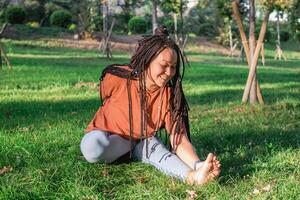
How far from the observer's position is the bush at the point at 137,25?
39.1m

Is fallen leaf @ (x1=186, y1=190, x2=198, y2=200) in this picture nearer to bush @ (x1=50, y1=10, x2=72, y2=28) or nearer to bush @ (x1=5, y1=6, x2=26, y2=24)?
bush @ (x1=5, y1=6, x2=26, y2=24)

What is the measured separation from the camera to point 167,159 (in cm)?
432

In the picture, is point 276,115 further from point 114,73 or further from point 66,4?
point 66,4

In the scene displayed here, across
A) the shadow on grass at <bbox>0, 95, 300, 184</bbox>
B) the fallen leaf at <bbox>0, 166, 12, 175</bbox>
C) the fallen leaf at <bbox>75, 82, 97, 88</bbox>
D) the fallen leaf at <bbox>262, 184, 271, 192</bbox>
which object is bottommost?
the fallen leaf at <bbox>75, 82, 97, 88</bbox>

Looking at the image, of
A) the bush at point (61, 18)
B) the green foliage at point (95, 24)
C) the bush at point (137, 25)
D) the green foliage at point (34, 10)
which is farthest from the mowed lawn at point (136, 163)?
the bush at point (137, 25)

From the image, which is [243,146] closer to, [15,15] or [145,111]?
[145,111]

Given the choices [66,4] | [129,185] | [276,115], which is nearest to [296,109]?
[276,115]

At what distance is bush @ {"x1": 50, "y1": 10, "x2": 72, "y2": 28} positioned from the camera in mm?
36875

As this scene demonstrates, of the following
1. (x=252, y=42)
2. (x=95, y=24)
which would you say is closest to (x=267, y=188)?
(x=252, y=42)

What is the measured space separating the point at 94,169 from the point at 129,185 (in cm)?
45

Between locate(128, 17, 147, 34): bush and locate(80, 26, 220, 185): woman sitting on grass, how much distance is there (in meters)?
34.6

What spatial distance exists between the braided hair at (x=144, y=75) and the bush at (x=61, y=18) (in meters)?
33.1

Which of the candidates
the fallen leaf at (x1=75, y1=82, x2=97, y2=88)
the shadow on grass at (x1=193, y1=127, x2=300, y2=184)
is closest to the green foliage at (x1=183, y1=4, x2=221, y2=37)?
the fallen leaf at (x1=75, y1=82, x2=97, y2=88)

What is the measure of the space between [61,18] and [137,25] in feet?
17.0
